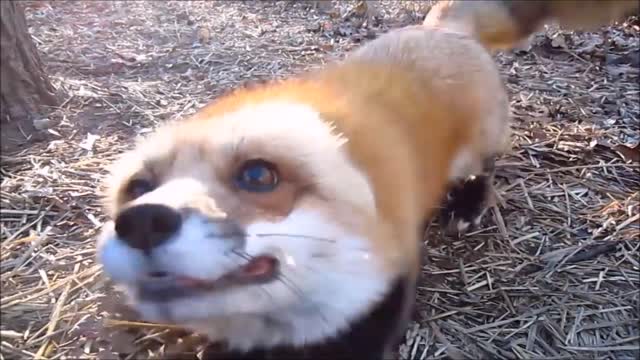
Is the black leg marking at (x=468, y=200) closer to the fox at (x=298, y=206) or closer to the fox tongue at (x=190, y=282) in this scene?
the fox at (x=298, y=206)

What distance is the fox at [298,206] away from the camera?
161 cm

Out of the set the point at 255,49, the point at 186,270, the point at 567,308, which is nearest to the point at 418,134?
the point at 567,308

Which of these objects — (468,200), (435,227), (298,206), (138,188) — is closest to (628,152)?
(468,200)

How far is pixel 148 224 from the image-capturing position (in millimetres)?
1516

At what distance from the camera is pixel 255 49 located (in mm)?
4688

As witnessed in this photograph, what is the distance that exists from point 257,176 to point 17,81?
4.36 ft

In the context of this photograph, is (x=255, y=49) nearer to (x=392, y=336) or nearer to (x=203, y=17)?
(x=203, y=17)

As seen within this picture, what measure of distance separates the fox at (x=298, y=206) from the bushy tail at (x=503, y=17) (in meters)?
0.41

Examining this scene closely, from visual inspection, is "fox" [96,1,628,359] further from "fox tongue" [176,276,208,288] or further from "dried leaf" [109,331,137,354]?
"dried leaf" [109,331,137,354]

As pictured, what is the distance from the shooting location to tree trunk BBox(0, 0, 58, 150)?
2434mm

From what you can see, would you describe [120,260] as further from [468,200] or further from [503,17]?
[503,17]

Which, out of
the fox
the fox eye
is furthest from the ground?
the fox eye

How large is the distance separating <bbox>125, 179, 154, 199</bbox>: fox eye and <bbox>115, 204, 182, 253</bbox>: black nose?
0.39 meters

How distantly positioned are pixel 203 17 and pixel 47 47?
1577 millimetres
